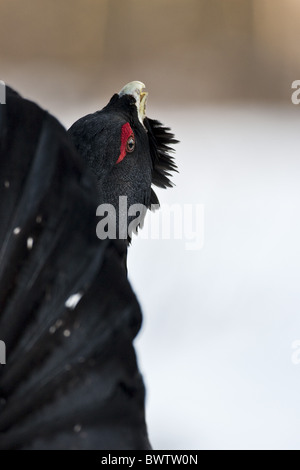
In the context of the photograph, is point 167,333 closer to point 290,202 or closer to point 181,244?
point 181,244

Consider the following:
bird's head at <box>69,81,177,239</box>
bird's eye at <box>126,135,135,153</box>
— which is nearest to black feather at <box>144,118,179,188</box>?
bird's head at <box>69,81,177,239</box>

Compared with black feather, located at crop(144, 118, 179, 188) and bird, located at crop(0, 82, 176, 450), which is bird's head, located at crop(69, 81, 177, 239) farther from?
bird, located at crop(0, 82, 176, 450)

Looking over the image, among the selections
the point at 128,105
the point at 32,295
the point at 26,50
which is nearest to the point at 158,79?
the point at 26,50

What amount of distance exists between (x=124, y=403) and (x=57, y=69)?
307 cm

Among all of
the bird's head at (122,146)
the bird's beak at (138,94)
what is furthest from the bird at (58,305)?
the bird's beak at (138,94)

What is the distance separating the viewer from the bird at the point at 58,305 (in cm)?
67

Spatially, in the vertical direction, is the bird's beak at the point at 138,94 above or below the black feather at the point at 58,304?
above

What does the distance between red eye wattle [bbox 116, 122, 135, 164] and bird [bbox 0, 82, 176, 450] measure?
491mm

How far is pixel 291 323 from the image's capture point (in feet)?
7.43

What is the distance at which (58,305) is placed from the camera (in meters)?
0.68

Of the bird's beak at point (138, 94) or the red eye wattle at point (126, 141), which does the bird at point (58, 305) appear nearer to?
the red eye wattle at point (126, 141)

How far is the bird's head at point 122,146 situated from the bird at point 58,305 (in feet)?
1.47

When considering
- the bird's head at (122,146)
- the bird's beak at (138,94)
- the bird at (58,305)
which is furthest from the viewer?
the bird's beak at (138,94)

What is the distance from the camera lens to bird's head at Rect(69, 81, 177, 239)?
1.14 metres
